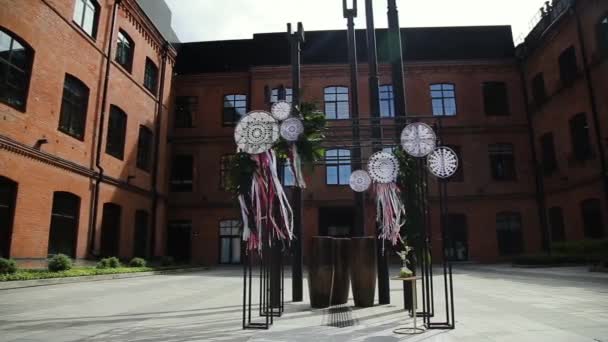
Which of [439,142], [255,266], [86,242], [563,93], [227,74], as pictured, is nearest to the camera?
[439,142]

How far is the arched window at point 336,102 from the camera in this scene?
2320cm

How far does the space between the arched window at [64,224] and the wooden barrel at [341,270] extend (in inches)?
415

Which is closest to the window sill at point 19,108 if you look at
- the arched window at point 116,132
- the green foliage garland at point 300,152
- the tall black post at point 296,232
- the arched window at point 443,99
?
the arched window at point 116,132

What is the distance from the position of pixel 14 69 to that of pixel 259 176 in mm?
10464

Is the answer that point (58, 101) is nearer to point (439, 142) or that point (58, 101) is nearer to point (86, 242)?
point (86, 242)

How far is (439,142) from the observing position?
20.7 feet

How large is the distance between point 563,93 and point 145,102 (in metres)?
20.1

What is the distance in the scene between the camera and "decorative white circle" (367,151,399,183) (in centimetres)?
696

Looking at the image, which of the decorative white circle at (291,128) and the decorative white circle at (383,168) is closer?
the decorative white circle at (291,128)

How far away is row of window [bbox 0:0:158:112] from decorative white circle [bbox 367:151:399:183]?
10.8m

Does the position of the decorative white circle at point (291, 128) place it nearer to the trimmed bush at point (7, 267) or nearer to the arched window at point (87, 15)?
the trimmed bush at point (7, 267)

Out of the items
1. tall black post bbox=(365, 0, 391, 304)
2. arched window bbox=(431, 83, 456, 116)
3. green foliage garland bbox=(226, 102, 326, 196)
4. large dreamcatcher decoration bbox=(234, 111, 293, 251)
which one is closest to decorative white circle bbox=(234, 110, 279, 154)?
large dreamcatcher decoration bbox=(234, 111, 293, 251)

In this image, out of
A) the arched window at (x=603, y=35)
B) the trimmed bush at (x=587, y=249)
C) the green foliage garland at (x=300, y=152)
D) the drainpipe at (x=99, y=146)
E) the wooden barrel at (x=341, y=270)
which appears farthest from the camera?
the arched window at (x=603, y=35)

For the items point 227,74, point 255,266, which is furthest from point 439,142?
point 227,74
